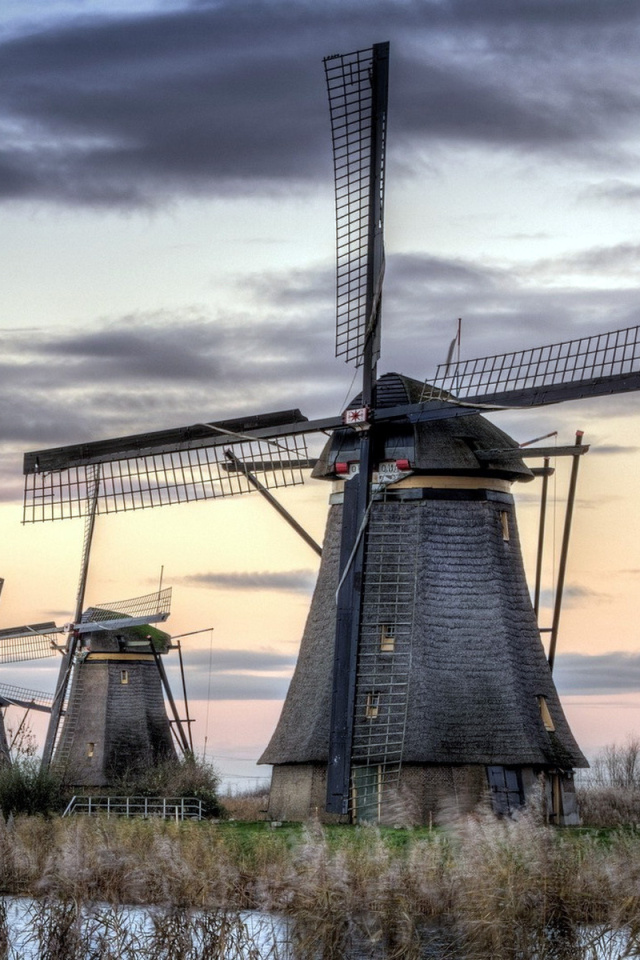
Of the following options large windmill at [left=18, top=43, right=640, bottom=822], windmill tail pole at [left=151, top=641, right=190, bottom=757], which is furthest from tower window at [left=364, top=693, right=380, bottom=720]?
windmill tail pole at [left=151, top=641, right=190, bottom=757]

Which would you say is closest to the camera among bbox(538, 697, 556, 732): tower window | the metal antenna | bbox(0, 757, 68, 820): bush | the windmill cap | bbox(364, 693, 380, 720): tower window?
bbox(364, 693, 380, 720): tower window

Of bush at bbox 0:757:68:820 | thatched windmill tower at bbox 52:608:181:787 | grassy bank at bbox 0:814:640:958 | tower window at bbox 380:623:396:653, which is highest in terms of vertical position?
thatched windmill tower at bbox 52:608:181:787

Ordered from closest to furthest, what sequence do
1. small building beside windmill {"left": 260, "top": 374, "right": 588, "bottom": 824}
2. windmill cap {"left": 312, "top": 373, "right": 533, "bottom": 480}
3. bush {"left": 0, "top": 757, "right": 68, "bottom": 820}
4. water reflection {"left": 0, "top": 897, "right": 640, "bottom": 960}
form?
water reflection {"left": 0, "top": 897, "right": 640, "bottom": 960}, small building beside windmill {"left": 260, "top": 374, "right": 588, "bottom": 824}, windmill cap {"left": 312, "top": 373, "right": 533, "bottom": 480}, bush {"left": 0, "top": 757, "right": 68, "bottom": 820}

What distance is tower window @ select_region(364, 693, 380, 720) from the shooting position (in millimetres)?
23766

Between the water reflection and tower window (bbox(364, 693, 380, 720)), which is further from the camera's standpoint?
tower window (bbox(364, 693, 380, 720))

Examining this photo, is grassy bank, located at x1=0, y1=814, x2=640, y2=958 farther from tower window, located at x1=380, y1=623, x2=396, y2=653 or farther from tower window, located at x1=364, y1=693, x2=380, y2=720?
tower window, located at x1=380, y1=623, x2=396, y2=653

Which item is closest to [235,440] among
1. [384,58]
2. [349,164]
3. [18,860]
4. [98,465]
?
[98,465]

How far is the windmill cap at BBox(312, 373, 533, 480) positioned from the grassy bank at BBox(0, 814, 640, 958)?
7.26 metres

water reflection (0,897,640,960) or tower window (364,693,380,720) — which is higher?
tower window (364,693,380,720)

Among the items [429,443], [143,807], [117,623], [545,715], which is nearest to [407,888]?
[545,715]

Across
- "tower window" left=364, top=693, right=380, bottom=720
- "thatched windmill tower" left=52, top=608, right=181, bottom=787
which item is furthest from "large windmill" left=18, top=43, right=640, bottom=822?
"thatched windmill tower" left=52, top=608, right=181, bottom=787

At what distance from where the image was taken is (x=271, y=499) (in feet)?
88.1

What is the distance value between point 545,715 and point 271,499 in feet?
19.1

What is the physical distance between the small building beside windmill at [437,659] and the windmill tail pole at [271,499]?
1.28 m
